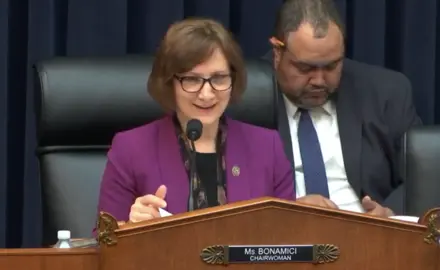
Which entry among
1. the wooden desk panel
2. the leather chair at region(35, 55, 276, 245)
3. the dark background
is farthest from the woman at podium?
the dark background

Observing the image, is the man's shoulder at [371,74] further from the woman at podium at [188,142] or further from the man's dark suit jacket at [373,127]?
the woman at podium at [188,142]

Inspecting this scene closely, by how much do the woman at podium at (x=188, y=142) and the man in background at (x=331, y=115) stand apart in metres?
0.34

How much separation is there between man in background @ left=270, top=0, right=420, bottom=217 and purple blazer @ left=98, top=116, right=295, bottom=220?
0.30 meters

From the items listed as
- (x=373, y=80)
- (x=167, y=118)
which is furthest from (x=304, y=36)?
(x=167, y=118)

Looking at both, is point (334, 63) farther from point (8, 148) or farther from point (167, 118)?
point (8, 148)

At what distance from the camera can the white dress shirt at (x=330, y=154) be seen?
2211 millimetres

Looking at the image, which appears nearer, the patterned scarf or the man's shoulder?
the patterned scarf

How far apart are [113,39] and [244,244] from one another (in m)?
1.49

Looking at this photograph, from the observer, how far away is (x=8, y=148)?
262 centimetres

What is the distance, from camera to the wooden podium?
118 cm

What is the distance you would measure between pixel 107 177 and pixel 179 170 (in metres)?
0.14

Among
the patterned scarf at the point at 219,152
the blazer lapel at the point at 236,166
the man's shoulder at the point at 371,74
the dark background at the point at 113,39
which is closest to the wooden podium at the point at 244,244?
the patterned scarf at the point at 219,152

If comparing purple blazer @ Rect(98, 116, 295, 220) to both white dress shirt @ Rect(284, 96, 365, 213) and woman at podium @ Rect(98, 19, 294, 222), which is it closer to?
woman at podium @ Rect(98, 19, 294, 222)

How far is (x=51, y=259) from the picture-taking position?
3.89 feet
